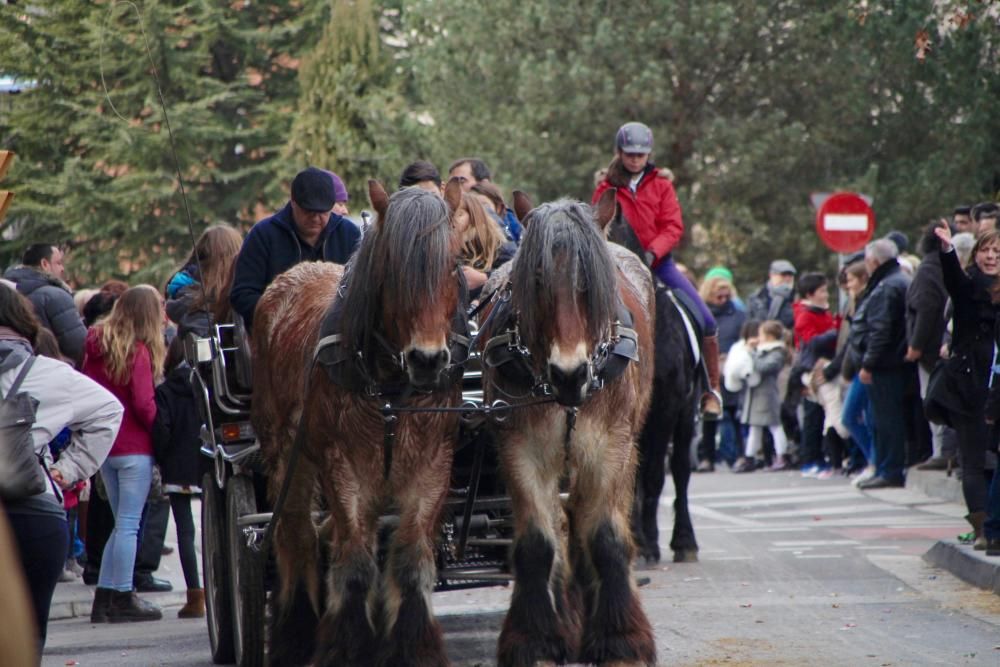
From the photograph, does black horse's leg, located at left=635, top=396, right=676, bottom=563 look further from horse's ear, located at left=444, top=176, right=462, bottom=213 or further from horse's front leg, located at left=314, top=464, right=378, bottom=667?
horse's front leg, located at left=314, top=464, right=378, bottom=667

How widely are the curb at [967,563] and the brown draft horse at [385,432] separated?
451 centimetres

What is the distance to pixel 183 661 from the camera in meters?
9.05

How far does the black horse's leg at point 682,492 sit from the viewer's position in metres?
12.4

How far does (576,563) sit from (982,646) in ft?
6.64

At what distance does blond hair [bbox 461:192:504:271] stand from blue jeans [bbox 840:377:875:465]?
32.9ft

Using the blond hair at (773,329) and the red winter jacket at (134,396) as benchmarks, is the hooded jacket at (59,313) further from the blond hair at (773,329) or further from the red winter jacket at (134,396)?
the blond hair at (773,329)

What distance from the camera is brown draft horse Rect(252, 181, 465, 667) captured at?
707 centimetres

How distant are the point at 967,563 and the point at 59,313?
6.41 m

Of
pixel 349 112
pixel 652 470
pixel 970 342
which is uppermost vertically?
pixel 349 112

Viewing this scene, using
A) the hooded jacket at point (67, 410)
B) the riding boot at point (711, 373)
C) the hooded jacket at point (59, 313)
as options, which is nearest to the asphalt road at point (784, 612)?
the riding boot at point (711, 373)

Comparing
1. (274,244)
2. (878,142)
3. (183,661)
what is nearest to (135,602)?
(183,661)

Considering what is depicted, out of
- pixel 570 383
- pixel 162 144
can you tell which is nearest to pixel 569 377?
pixel 570 383

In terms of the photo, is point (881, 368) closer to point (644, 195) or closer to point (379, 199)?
point (644, 195)

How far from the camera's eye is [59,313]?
12609mm
